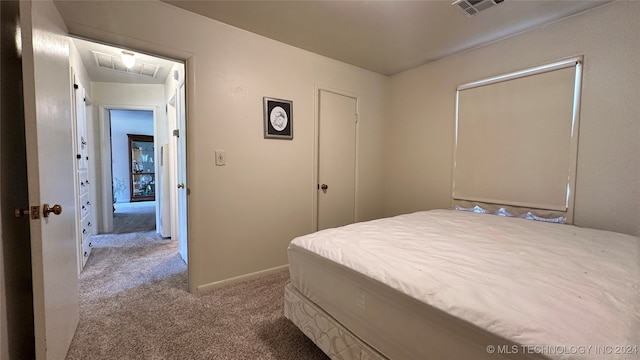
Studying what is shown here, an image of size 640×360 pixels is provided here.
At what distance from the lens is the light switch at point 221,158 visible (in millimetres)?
2273

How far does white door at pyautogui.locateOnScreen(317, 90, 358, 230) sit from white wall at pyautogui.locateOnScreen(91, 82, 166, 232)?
289 centimetres

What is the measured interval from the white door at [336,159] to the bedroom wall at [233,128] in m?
0.14

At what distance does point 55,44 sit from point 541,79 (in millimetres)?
3544

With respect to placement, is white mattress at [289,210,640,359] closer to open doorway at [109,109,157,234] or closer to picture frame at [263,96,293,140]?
picture frame at [263,96,293,140]

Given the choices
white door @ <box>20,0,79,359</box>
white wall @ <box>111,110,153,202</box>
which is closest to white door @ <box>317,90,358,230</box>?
white door @ <box>20,0,79,359</box>

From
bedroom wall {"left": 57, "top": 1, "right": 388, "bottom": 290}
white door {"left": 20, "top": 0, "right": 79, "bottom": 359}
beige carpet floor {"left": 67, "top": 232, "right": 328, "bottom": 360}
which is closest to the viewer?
white door {"left": 20, "top": 0, "right": 79, "bottom": 359}

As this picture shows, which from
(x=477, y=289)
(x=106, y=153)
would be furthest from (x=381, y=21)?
(x=106, y=153)

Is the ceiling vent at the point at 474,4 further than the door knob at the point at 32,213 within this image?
Yes

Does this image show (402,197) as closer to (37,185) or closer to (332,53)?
(332,53)

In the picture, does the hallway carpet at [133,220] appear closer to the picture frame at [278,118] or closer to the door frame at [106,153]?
the door frame at [106,153]

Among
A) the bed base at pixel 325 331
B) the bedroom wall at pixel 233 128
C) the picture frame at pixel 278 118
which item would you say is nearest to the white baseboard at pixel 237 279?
the bedroom wall at pixel 233 128

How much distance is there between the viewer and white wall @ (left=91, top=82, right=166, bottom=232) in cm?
409

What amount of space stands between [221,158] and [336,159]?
1.38 metres

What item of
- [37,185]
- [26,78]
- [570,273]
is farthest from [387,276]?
[26,78]
